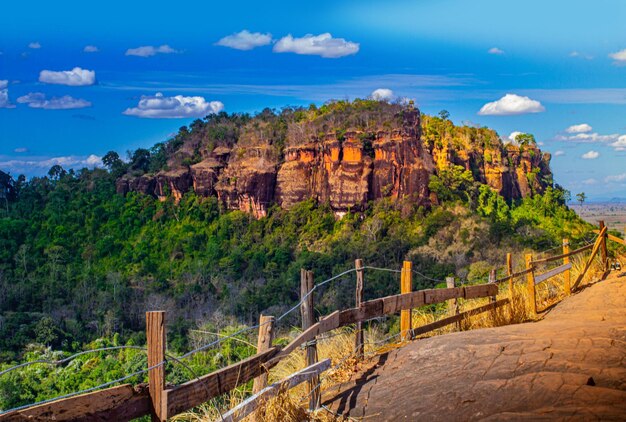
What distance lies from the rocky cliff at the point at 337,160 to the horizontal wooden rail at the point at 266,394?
58.4m

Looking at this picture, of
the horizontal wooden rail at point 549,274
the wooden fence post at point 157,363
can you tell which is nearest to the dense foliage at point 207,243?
the horizontal wooden rail at point 549,274

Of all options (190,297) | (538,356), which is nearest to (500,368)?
(538,356)

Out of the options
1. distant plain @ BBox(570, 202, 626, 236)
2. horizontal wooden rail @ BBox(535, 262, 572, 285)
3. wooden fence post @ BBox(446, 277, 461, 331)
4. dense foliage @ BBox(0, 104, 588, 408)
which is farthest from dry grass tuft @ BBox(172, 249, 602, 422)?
dense foliage @ BBox(0, 104, 588, 408)

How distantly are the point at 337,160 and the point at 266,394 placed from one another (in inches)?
2605

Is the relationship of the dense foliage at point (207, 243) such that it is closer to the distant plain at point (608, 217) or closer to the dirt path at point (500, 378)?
the distant plain at point (608, 217)

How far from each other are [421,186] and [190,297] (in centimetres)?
2228

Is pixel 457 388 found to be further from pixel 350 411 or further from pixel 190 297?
pixel 190 297

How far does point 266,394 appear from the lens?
16.8 ft

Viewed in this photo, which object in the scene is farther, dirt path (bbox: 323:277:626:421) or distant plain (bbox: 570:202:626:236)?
distant plain (bbox: 570:202:626:236)

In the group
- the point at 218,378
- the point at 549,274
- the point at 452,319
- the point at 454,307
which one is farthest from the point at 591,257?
the point at 218,378

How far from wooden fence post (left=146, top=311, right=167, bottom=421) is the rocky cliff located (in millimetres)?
60210

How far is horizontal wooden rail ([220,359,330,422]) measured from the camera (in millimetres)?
4738

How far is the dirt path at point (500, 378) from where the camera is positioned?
5102 millimetres

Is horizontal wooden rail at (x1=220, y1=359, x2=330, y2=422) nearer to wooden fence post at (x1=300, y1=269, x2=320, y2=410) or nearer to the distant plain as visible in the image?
wooden fence post at (x1=300, y1=269, x2=320, y2=410)
